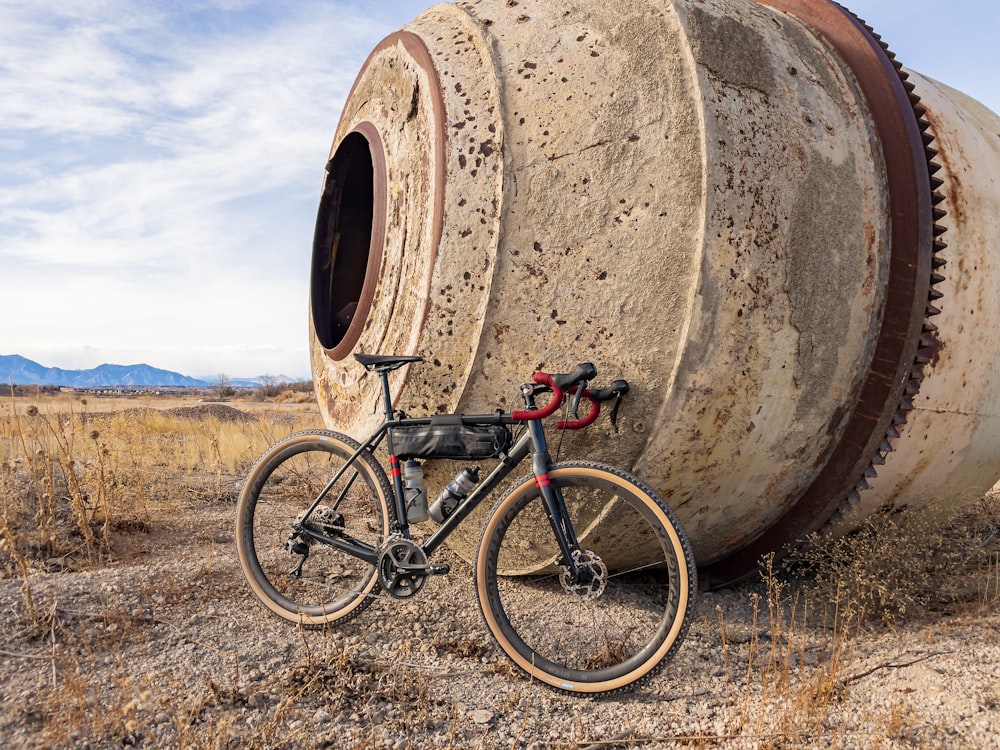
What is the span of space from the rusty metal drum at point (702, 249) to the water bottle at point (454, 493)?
0.26 metres

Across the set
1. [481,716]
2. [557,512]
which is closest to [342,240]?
[557,512]

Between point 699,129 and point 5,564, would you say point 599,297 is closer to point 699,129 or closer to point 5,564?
→ point 699,129

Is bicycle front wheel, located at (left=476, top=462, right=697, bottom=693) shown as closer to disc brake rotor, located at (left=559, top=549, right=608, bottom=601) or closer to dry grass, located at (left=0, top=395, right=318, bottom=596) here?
disc brake rotor, located at (left=559, top=549, right=608, bottom=601)

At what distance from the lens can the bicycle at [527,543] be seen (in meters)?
2.65

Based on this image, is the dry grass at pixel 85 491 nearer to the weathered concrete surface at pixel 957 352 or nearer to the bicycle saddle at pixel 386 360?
the bicycle saddle at pixel 386 360

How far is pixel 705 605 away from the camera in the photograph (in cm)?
343

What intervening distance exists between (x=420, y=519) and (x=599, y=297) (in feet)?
3.84

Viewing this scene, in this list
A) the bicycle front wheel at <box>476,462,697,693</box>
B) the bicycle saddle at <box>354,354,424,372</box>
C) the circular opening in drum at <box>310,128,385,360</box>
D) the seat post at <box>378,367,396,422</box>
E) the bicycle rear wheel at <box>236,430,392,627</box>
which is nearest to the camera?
the bicycle front wheel at <box>476,462,697,693</box>

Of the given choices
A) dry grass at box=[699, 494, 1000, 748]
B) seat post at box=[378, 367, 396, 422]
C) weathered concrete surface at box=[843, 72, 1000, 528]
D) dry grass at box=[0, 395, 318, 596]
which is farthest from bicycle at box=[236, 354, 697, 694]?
dry grass at box=[0, 395, 318, 596]

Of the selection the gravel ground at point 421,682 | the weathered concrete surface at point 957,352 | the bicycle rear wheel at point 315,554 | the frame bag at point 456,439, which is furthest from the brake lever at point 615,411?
the weathered concrete surface at point 957,352

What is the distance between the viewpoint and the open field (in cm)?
234

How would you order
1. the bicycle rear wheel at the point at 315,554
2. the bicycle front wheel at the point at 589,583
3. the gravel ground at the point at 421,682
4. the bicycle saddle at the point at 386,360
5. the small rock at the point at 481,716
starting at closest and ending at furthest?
1. the gravel ground at the point at 421,682
2. the small rock at the point at 481,716
3. the bicycle front wheel at the point at 589,583
4. the bicycle saddle at the point at 386,360
5. the bicycle rear wheel at the point at 315,554

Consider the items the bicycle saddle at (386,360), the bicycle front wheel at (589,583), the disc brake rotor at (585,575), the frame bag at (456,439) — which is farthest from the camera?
the bicycle saddle at (386,360)

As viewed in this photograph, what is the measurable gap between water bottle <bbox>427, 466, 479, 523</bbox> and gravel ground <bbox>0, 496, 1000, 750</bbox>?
539 millimetres
